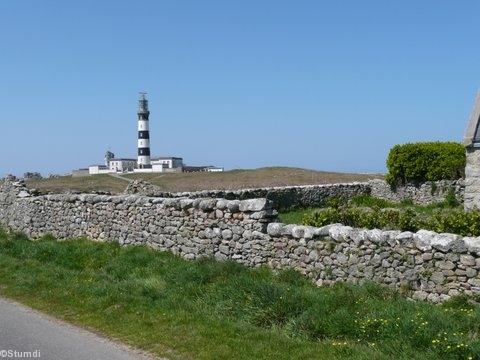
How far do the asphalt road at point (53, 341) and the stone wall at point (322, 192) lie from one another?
43.1 ft

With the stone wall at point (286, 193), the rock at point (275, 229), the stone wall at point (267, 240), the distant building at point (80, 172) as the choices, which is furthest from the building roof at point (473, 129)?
the distant building at point (80, 172)

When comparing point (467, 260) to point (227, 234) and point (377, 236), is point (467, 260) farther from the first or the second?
point (227, 234)

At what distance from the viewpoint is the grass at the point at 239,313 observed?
686 centimetres

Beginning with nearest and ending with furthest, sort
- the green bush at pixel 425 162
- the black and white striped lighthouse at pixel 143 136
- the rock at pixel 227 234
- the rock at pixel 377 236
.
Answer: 1. the rock at pixel 377 236
2. the rock at pixel 227 234
3. the green bush at pixel 425 162
4. the black and white striped lighthouse at pixel 143 136

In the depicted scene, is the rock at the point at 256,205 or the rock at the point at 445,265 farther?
the rock at the point at 256,205

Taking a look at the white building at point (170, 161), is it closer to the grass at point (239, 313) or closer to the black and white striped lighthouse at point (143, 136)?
the black and white striped lighthouse at point (143, 136)

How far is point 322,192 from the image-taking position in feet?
92.0

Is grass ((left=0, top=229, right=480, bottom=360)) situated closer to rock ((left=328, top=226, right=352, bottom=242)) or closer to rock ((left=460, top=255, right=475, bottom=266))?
rock ((left=460, top=255, right=475, bottom=266))

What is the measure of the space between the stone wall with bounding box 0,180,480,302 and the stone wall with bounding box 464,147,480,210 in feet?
33.5

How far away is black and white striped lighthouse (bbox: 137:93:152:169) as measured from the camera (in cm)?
8412

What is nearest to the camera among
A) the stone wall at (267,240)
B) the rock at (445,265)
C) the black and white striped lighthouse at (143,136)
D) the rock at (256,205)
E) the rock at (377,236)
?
the rock at (445,265)

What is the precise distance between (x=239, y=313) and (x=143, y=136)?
3077 inches

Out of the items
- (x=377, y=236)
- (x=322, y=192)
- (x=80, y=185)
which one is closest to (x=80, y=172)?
(x=80, y=185)

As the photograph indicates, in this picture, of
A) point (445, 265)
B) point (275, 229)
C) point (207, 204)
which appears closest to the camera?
point (445, 265)
